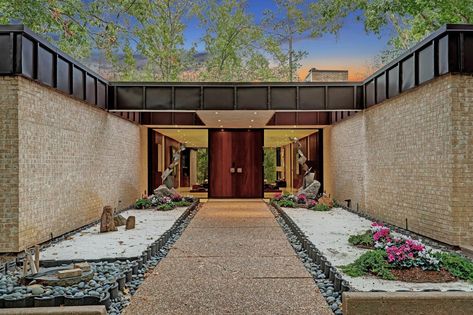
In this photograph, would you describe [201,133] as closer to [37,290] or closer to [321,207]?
[321,207]

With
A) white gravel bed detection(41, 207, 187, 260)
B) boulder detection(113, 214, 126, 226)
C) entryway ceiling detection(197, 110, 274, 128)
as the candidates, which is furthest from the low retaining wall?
entryway ceiling detection(197, 110, 274, 128)

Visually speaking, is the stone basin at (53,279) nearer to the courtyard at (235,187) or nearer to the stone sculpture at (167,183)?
the courtyard at (235,187)

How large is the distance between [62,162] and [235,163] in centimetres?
1091

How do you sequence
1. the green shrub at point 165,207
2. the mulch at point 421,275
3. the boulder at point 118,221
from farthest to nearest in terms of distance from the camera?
the green shrub at point 165,207 < the boulder at point 118,221 < the mulch at point 421,275

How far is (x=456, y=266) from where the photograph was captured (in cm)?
577

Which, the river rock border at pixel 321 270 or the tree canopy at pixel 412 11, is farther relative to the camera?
the tree canopy at pixel 412 11

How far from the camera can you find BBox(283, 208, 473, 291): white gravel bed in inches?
206

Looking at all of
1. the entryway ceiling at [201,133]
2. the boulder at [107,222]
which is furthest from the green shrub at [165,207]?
the entryway ceiling at [201,133]

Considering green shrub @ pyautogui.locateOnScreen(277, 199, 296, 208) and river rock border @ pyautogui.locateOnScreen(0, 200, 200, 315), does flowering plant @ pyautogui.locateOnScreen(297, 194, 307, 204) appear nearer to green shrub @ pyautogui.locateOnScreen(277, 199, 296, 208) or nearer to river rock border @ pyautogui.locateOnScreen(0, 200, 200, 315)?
green shrub @ pyautogui.locateOnScreen(277, 199, 296, 208)

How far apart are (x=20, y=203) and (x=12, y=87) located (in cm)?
191

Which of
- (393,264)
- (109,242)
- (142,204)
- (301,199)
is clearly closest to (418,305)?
(393,264)

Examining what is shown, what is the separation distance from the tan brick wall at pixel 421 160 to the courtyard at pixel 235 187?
35 millimetres

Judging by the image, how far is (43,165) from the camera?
8469mm

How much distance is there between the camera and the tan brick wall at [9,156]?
7.34 m
